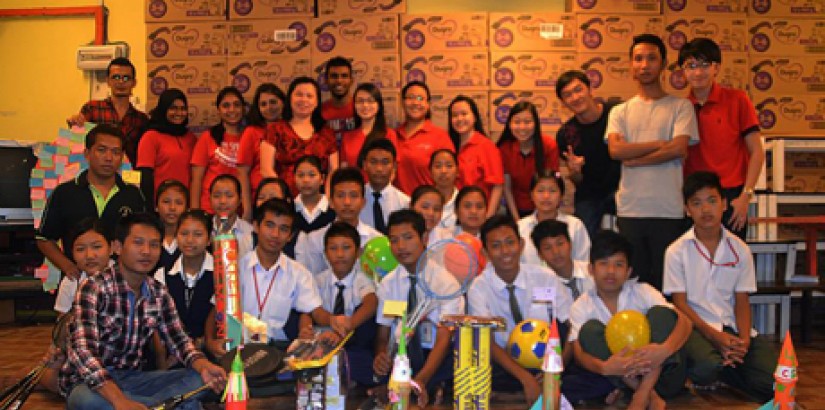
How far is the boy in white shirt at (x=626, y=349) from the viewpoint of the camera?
11.0 feet

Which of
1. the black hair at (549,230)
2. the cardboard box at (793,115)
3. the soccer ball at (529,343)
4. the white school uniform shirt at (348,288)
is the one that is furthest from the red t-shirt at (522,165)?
the cardboard box at (793,115)

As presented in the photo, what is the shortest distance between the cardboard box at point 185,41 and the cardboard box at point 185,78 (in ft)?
0.19

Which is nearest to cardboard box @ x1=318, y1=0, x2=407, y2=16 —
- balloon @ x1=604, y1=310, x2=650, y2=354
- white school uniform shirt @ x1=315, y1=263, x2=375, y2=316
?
white school uniform shirt @ x1=315, y1=263, x2=375, y2=316

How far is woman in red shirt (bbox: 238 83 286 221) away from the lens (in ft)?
16.3

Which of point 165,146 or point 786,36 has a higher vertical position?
point 786,36

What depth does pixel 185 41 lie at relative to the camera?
18.8ft

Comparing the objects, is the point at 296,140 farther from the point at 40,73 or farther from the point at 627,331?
the point at 40,73

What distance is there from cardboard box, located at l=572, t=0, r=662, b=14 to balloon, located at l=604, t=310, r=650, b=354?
2.99 meters

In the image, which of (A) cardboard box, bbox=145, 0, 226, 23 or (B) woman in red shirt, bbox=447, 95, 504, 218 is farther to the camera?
(A) cardboard box, bbox=145, 0, 226, 23

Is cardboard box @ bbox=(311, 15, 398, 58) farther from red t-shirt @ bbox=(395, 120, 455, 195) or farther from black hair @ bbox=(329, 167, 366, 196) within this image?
black hair @ bbox=(329, 167, 366, 196)

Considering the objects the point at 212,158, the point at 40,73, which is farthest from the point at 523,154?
the point at 40,73

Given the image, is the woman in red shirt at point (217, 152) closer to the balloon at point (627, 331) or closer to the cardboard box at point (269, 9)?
the cardboard box at point (269, 9)

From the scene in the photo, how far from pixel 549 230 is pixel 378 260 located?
3.16 ft

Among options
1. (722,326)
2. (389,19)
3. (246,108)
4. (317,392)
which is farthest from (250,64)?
(722,326)
